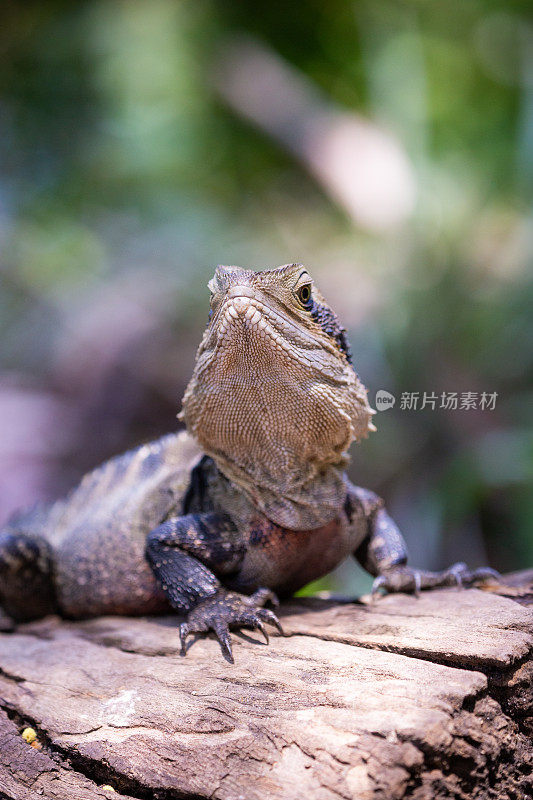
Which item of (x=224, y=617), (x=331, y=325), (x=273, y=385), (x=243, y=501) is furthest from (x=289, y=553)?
(x=331, y=325)

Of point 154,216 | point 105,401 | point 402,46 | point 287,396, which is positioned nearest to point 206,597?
point 287,396

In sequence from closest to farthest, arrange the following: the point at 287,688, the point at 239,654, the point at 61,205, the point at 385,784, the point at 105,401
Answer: the point at 385,784 < the point at 287,688 < the point at 239,654 < the point at 105,401 < the point at 61,205

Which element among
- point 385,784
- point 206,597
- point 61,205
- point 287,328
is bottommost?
point 385,784

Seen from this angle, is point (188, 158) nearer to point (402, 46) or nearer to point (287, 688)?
point (402, 46)

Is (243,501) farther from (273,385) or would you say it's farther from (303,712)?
(303,712)

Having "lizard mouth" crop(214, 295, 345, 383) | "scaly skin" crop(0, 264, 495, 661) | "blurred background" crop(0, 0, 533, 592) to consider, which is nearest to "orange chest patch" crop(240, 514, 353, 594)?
"scaly skin" crop(0, 264, 495, 661)

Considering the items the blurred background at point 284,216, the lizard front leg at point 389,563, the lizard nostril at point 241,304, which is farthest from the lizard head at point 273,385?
the blurred background at point 284,216

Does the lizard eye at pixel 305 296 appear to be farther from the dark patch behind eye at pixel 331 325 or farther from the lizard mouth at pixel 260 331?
the lizard mouth at pixel 260 331

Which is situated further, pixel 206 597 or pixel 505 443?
pixel 505 443
